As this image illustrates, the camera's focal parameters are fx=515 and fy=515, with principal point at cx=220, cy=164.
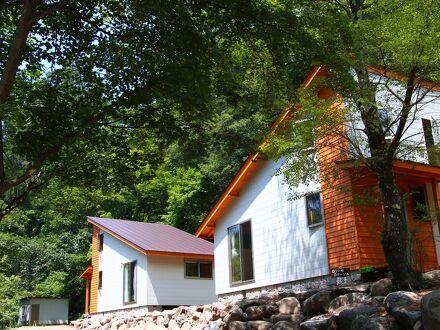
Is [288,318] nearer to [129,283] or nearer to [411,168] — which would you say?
[411,168]

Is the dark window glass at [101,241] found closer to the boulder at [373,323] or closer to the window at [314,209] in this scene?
the window at [314,209]

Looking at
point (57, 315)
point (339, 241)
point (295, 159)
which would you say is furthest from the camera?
point (57, 315)

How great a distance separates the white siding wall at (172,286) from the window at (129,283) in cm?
108

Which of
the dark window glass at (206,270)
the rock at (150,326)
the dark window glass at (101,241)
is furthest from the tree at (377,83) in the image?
the dark window glass at (101,241)

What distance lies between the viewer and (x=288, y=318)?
31.2 ft

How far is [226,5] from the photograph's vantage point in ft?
22.1

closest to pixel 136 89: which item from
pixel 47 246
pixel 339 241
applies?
pixel 339 241

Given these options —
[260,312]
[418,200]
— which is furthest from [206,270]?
[260,312]

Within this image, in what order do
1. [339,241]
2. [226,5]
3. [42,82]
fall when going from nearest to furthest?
[226,5] → [42,82] → [339,241]

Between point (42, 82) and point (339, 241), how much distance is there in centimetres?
765

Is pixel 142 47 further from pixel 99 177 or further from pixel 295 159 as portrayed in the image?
pixel 295 159

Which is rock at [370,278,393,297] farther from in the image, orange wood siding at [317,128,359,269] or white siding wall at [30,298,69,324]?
white siding wall at [30,298,69,324]

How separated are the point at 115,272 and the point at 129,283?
1283 mm

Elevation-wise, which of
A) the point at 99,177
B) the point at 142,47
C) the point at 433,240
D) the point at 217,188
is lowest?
the point at 433,240
